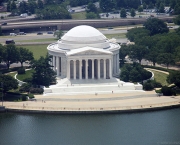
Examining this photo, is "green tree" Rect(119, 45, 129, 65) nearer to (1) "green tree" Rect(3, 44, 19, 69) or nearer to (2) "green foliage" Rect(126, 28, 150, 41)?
(1) "green tree" Rect(3, 44, 19, 69)

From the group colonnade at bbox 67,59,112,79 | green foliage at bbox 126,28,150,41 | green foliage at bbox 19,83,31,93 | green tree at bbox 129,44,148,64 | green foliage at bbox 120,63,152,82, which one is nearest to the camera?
green foliage at bbox 19,83,31,93

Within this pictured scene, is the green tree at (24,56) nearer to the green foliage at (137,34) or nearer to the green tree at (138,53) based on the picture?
the green tree at (138,53)

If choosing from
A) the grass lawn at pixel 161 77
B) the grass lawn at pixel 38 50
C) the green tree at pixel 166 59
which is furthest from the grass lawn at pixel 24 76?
the green tree at pixel 166 59

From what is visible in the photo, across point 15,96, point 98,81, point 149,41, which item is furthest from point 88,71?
point 149,41

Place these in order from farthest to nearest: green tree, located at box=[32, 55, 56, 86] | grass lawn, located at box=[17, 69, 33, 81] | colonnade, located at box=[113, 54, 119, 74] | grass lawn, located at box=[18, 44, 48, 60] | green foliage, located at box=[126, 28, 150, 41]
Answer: green foliage, located at box=[126, 28, 150, 41] → grass lawn, located at box=[18, 44, 48, 60] → colonnade, located at box=[113, 54, 119, 74] → grass lawn, located at box=[17, 69, 33, 81] → green tree, located at box=[32, 55, 56, 86]

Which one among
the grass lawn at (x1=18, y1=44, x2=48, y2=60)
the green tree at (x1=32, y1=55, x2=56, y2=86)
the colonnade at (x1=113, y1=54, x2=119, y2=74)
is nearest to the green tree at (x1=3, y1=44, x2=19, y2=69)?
the grass lawn at (x1=18, y1=44, x2=48, y2=60)

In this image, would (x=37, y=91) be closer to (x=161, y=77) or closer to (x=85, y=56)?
(x=85, y=56)

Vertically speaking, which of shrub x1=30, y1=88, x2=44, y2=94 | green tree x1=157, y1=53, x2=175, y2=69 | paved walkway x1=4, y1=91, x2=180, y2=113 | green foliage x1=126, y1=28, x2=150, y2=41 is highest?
green foliage x1=126, y1=28, x2=150, y2=41

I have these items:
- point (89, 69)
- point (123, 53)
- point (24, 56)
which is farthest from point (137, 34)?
point (89, 69)
